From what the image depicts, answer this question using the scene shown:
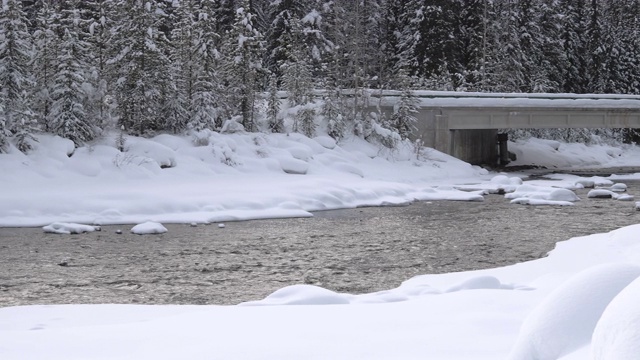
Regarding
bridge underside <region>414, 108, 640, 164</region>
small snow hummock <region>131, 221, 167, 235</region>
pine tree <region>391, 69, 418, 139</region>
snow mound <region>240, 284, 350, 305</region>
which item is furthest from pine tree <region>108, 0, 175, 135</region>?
snow mound <region>240, 284, 350, 305</region>

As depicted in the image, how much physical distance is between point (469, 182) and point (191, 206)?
48.0ft

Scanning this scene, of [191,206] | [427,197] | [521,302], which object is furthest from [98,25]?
[521,302]

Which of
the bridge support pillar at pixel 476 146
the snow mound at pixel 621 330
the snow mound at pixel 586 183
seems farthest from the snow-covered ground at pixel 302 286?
the bridge support pillar at pixel 476 146

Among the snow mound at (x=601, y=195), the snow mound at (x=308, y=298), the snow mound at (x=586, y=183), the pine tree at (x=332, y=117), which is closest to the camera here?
the snow mound at (x=308, y=298)

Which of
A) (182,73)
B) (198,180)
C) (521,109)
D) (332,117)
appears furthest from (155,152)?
(521,109)

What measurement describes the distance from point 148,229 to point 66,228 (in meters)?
1.77

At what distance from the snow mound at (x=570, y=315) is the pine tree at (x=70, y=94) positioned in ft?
68.0

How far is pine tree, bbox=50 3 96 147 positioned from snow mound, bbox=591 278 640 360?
71.3ft

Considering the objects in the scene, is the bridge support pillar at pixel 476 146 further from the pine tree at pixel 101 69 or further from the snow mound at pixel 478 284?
the snow mound at pixel 478 284

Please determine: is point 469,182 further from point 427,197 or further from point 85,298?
point 85,298

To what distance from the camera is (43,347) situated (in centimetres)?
534

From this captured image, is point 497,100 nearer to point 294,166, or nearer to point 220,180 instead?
point 294,166

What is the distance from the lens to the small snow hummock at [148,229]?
15.9 metres

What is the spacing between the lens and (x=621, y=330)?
2797 millimetres
